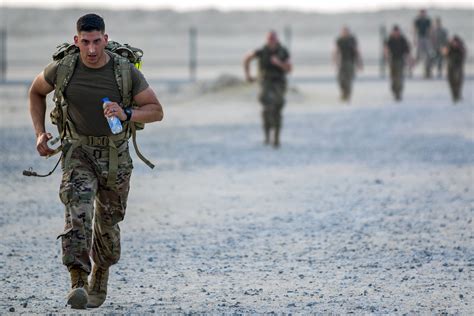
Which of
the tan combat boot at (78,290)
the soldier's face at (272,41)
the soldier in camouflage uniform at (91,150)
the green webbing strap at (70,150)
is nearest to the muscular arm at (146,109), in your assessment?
the soldier in camouflage uniform at (91,150)

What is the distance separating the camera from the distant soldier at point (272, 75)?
52.7ft

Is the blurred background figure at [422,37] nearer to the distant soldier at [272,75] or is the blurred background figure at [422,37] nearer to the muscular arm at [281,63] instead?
the distant soldier at [272,75]

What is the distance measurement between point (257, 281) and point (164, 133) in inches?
464

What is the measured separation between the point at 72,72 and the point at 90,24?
0.99 feet

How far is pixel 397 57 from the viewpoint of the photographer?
2577cm

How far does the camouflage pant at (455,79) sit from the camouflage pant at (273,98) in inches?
326

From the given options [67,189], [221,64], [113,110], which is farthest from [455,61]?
[221,64]

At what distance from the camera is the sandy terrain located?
720 cm

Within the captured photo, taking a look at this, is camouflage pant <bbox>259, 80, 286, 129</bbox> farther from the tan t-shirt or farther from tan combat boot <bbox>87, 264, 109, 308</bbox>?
the tan t-shirt

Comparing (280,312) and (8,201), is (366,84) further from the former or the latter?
(280,312)

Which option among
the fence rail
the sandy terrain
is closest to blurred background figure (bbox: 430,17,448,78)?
the fence rail

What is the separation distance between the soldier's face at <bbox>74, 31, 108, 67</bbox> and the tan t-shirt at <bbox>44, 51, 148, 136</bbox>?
0.11 metres

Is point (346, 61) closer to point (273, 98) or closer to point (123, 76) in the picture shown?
point (273, 98)

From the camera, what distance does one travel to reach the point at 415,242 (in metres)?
9.09
